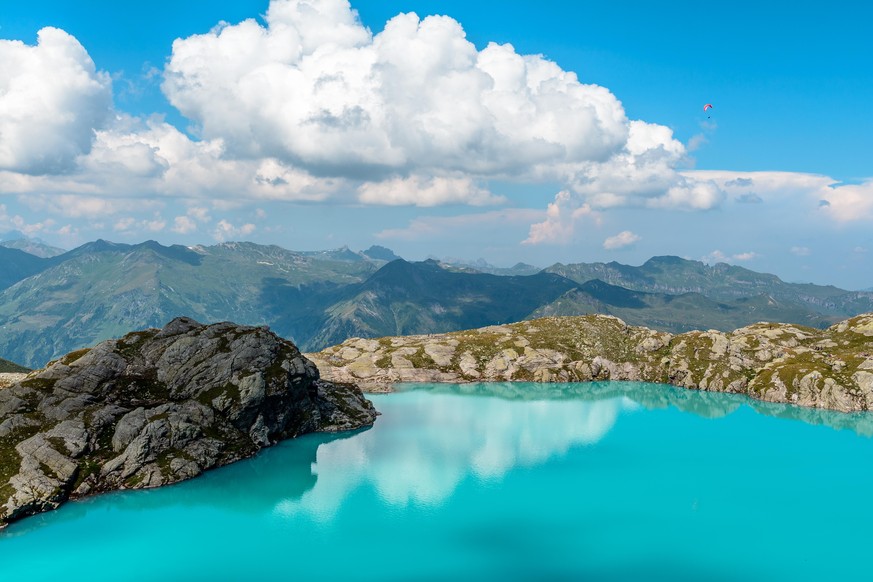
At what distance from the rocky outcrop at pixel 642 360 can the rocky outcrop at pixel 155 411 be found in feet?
159

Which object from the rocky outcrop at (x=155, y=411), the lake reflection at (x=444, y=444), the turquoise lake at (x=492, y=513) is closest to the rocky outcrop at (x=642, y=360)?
the lake reflection at (x=444, y=444)

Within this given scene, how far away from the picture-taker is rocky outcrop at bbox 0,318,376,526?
3110 inches

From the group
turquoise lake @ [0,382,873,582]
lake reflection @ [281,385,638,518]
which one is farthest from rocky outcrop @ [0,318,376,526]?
lake reflection @ [281,385,638,518]

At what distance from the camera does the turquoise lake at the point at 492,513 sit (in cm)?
5944

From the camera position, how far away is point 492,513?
72.9m

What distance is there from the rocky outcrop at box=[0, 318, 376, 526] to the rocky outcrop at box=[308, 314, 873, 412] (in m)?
48.6

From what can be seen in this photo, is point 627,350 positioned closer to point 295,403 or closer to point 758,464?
point 758,464

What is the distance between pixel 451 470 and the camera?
A: 90188mm

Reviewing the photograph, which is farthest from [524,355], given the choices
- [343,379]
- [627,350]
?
[343,379]

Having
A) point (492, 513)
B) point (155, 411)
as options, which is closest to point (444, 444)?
point (492, 513)

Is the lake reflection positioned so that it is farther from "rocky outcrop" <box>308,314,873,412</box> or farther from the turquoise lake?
"rocky outcrop" <box>308,314,873,412</box>

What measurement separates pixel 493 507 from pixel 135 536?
46.7 m

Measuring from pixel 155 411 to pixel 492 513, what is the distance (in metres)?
59.0

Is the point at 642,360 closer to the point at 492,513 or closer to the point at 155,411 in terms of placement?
the point at 492,513
